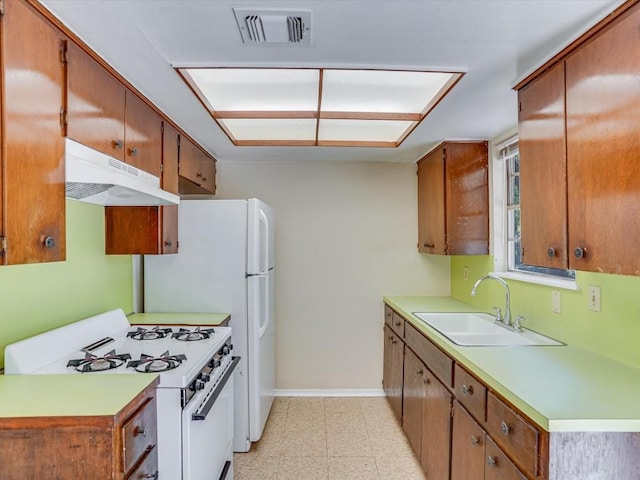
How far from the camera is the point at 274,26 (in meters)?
1.40

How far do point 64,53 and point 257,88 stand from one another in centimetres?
89

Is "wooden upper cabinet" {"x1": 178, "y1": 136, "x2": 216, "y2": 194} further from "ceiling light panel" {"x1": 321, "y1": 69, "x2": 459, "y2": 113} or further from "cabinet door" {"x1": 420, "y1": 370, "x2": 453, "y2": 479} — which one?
"cabinet door" {"x1": 420, "y1": 370, "x2": 453, "y2": 479}

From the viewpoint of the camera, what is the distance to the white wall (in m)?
3.66

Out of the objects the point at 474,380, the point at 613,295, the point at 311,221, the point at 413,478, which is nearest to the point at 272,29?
the point at 474,380

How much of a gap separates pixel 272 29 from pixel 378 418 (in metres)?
2.93

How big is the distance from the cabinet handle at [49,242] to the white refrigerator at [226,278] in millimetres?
1400

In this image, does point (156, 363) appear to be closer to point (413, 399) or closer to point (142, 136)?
point (142, 136)

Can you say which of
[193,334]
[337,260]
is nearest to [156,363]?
[193,334]

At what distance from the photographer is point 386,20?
1357 millimetres

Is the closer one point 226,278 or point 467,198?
point 226,278

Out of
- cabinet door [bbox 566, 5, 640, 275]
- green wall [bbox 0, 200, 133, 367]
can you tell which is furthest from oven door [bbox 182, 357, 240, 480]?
cabinet door [bbox 566, 5, 640, 275]

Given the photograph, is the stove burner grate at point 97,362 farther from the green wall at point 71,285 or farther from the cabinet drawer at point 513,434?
the cabinet drawer at point 513,434

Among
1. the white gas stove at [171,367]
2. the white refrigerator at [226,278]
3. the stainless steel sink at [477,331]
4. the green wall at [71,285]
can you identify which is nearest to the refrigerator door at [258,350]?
the white refrigerator at [226,278]

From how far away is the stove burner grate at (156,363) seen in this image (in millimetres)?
1678
